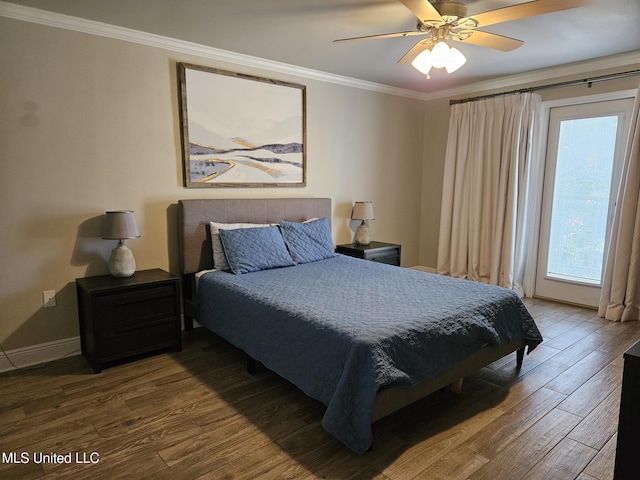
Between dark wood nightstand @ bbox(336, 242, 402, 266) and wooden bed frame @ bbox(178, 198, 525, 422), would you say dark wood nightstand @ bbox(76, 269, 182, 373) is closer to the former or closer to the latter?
wooden bed frame @ bbox(178, 198, 525, 422)

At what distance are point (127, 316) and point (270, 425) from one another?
1360 mm

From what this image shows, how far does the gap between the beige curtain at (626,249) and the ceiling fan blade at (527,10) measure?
7.02ft

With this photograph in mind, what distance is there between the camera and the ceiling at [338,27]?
2582 mm

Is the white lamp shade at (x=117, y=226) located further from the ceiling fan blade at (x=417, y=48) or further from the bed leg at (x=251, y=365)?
the ceiling fan blade at (x=417, y=48)

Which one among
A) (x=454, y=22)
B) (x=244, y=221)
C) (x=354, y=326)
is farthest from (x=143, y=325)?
(x=454, y=22)

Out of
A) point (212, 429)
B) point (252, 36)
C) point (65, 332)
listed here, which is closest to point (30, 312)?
point (65, 332)

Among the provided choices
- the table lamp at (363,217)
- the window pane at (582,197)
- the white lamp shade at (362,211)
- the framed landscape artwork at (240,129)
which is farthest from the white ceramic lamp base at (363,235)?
the window pane at (582,197)

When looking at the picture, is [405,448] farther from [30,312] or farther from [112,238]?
[30,312]

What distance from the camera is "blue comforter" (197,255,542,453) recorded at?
6.18ft

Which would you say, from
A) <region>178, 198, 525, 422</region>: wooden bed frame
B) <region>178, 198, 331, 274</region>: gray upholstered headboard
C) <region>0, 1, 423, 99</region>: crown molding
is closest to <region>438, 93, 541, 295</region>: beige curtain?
<region>0, 1, 423, 99</region>: crown molding

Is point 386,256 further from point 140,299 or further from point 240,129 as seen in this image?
point 140,299

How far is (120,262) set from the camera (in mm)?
2945

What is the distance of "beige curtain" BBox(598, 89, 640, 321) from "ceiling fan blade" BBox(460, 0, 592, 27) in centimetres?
214

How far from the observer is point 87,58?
2.92m
